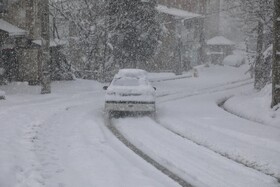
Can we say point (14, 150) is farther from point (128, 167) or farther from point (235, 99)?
point (235, 99)

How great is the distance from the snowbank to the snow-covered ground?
63mm

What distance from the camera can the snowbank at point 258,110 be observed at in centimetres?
1596

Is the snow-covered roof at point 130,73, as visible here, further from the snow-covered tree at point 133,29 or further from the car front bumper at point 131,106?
the snow-covered tree at point 133,29

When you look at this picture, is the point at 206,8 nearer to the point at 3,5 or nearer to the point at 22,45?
the point at 22,45

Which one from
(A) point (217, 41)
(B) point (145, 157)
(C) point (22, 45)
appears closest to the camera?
(B) point (145, 157)

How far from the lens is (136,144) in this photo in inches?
464

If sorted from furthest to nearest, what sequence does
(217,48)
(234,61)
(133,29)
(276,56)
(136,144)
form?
(217,48) < (234,61) < (133,29) < (276,56) < (136,144)

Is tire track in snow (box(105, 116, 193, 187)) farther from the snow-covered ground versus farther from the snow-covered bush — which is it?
the snow-covered bush

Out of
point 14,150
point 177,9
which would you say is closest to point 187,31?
point 177,9

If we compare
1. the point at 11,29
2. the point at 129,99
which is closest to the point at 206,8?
the point at 11,29

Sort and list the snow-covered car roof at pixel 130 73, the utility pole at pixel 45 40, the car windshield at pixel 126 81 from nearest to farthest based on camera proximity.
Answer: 1. the car windshield at pixel 126 81
2. the snow-covered car roof at pixel 130 73
3. the utility pole at pixel 45 40

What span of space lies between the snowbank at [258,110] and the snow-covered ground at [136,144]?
0.06m

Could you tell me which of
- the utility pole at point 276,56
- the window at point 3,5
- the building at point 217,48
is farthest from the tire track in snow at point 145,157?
the building at point 217,48

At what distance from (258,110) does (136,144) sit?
7675 millimetres
